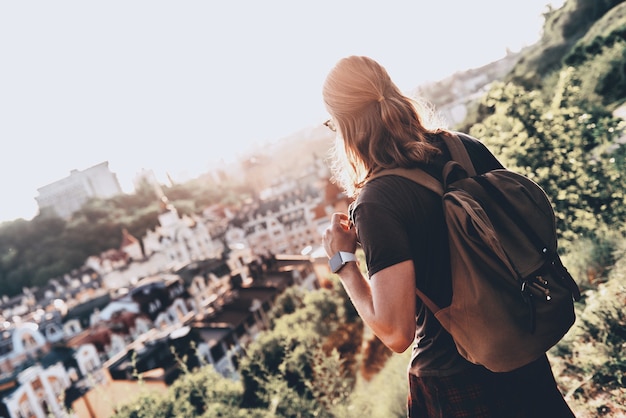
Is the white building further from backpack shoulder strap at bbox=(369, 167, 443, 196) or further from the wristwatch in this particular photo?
backpack shoulder strap at bbox=(369, 167, 443, 196)

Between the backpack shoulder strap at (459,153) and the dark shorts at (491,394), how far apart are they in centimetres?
64

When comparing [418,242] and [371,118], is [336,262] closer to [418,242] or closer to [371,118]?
[418,242]

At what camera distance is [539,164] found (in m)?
4.79

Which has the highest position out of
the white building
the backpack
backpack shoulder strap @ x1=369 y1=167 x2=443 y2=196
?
the white building

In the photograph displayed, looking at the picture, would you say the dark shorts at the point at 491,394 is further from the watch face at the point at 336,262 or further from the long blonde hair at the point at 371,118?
the long blonde hair at the point at 371,118

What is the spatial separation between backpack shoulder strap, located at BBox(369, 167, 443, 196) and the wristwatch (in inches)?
10.7

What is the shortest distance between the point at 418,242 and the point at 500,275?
231 millimetres

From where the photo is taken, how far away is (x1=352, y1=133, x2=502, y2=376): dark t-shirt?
3.51 feet

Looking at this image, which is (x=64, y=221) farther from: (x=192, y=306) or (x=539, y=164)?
(x=539, y=164)

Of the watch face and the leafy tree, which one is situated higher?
the watch face

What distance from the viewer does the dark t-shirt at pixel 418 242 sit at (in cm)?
107

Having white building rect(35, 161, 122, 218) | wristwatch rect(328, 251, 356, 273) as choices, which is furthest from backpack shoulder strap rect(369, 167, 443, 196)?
white building rect(35, 161, 122, 218)

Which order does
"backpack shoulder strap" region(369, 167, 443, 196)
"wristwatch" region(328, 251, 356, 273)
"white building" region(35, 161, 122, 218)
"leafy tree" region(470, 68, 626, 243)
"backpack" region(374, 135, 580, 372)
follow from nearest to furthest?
1. "backpack" region(374, 135, 580, 372)
2. "backpack shoulder strap" region(369, 167, 443, 196)
3. "wristwatch" region(328, 251, 356, 273)
4. "leafy tree" region(470, 68, 626, 243)
5. "white building" region(35, 161, 122, 218)

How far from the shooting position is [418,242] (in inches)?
44.6
